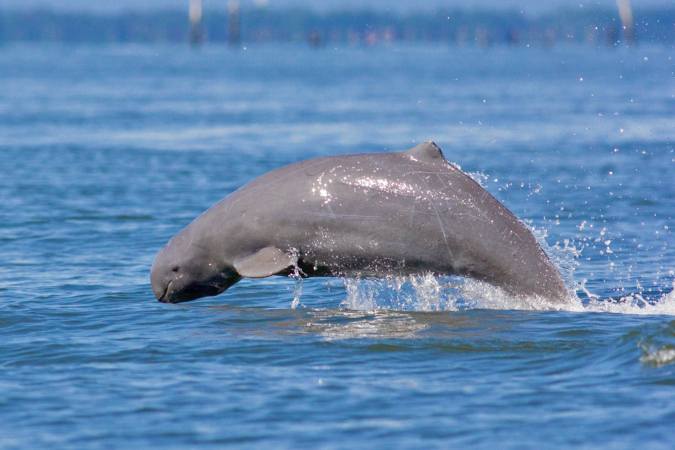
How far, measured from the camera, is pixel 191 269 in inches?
599

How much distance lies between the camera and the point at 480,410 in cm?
1155

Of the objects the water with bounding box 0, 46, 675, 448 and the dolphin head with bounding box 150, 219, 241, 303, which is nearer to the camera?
the water with bounding box 0, 46, 675, 448

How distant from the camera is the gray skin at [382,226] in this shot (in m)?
14.3

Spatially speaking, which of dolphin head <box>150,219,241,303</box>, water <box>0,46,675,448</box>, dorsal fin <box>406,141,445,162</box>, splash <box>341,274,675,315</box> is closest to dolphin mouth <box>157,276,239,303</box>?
dolphin head <box>150,219,241,303</box>

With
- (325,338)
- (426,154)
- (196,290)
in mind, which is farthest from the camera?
(196,290)

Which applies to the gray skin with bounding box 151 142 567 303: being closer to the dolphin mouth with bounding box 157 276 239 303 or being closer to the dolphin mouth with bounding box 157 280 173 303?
the dolphin mouth with bounding box 157 276 239 303

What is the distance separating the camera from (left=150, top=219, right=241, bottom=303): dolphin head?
15008 millimetres

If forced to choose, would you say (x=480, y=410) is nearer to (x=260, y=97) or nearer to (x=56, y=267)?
(x=56, y=267)

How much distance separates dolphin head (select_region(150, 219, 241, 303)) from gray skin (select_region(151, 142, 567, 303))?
11.9 inches

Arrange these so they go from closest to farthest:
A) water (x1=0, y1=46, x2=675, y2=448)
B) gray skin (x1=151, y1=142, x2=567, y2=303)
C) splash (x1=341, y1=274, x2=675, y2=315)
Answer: water (x1=0, y1=46, x2=675, y2=448) → gray skin (x1=151, y1=142, x2=567, y2=303) → splash (x1=341, y1=274, x2=675, y2=315)

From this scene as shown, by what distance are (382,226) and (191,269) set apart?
239cm

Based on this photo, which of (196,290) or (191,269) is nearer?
(191,269)

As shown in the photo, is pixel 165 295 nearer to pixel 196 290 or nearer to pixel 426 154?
pixel 196 290

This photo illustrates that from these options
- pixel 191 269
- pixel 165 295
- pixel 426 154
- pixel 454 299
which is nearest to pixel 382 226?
pixel 426 154
